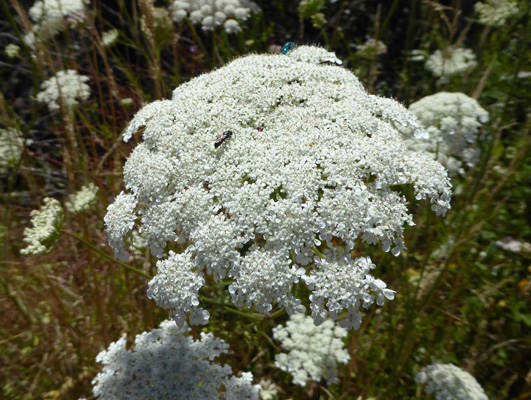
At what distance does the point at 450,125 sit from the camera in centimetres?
384

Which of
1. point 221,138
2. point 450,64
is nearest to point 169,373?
point 221,138

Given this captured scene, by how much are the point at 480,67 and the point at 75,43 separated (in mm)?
6546

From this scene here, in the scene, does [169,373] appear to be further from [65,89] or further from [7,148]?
[65,89]

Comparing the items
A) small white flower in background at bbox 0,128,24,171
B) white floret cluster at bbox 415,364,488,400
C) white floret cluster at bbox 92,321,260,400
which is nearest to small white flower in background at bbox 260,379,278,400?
white floret cluster at bbox 92,321,260,400

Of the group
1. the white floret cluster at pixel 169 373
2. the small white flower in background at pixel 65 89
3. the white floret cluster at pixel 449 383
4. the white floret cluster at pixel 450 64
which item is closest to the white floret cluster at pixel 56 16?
the small white flower in background at pixel 65 89

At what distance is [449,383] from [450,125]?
234 cm

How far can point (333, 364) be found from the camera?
3490mm

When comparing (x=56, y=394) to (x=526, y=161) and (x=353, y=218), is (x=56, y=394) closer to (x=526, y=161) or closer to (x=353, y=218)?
(x=353, y=218)

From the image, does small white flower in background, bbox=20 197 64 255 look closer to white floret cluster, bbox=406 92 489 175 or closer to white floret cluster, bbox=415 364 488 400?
white floret cluster, bbox=415 364 488 400

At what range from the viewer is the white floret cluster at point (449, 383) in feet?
10.2

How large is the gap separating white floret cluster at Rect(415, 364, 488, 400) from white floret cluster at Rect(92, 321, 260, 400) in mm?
1483

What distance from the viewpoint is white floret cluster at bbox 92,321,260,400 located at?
2.72 m

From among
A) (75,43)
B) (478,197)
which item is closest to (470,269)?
(478,197)

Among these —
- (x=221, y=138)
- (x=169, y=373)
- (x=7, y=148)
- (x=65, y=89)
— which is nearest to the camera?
(x=221, y=138)
